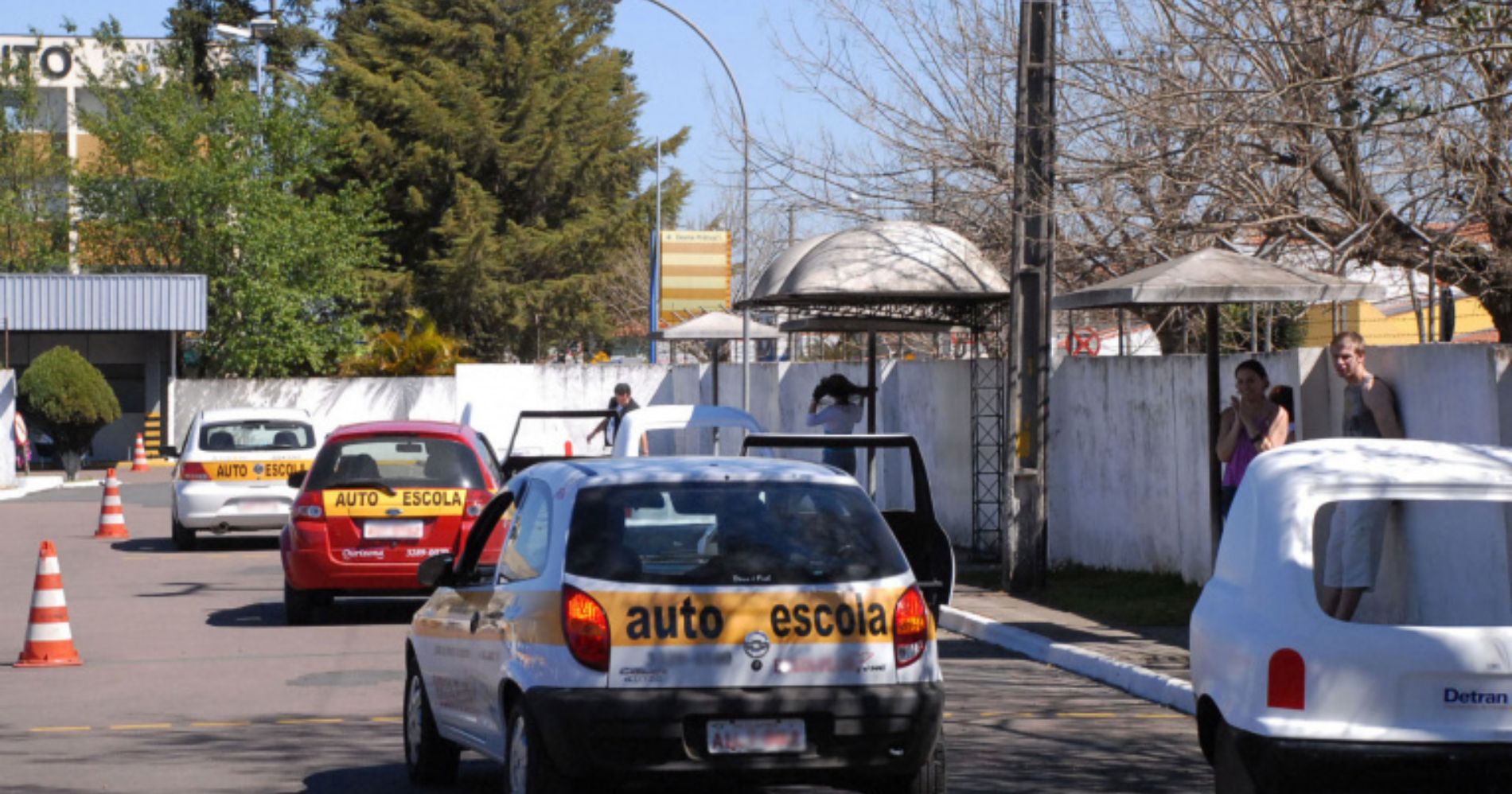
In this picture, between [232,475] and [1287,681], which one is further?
[232,475]

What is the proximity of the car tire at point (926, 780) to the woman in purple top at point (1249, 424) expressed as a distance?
5.38 m

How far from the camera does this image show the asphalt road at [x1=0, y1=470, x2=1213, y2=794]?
895 centimetres

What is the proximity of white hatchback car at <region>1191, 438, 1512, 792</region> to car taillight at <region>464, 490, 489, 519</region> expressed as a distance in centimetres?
863

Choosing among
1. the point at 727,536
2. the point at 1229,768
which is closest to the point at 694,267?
the point at 727,536

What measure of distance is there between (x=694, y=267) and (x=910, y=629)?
31.3 m

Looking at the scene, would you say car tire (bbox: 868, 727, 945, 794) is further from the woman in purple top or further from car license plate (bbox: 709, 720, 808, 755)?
the woman in purple top

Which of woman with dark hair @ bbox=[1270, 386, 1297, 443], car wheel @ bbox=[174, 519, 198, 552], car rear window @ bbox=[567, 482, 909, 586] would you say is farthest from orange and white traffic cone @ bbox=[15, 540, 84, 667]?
car wheel @ bbox=[174, 519, 198, 552]

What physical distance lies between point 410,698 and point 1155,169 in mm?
8991

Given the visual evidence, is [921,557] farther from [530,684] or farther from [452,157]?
[452,157]

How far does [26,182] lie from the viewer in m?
58.1

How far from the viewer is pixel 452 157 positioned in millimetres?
59656

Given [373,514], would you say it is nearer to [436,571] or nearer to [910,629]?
[436,571]

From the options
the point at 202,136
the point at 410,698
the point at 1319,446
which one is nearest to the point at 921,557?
the point at 410,698

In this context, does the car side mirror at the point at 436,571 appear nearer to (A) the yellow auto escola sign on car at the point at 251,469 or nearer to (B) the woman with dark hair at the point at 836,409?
(B) the woman with dark hair at the point at 836,409
